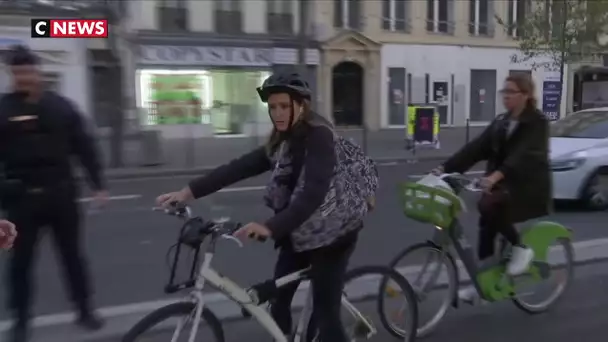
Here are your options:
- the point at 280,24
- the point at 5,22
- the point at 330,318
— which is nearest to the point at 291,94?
the point at 330,318

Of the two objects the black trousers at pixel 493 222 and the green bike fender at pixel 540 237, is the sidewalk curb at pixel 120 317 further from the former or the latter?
the black trousers at pixel 493 222

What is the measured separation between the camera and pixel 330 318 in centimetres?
405

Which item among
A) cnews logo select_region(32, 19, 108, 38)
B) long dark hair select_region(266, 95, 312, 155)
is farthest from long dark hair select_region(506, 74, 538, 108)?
cnews logo select_region(32, 19, 108, 38)

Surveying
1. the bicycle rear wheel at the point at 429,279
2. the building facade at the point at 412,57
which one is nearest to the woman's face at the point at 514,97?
the bicycle rear wheel at the point at 429,279

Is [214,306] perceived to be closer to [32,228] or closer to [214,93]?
[32,228]

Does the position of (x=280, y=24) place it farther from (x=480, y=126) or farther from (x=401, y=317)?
(x=401, y=317)

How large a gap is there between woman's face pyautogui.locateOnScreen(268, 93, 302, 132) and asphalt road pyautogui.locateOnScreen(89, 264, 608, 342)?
1613 millimetres

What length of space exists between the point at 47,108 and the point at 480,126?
30.5 meters

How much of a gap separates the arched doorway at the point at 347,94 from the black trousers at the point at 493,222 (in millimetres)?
25227

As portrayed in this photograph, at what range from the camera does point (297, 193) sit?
3654 mm

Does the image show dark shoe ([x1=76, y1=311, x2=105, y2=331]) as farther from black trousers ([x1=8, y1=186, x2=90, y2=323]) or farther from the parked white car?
the parked white car

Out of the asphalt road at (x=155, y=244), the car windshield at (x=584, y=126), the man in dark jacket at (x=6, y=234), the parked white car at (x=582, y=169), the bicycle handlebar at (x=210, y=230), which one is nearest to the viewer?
the bicycle handlebar at (x=210, y=230)

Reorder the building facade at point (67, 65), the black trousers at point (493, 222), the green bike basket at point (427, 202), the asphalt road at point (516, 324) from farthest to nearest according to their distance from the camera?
1. the building facade at point (67, 65)
2. the black trousers at point (493, 222)
3. the asphalt road at point (516, 324)
4. the green bike basket at point (427, 202)

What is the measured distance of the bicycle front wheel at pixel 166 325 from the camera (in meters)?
3.50
